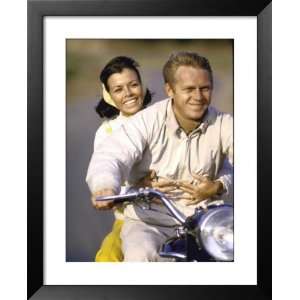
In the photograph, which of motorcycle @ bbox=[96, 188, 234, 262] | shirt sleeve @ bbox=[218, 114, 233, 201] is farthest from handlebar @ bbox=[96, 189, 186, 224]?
shirt sleeve @ bbox=[218, 114, 233, 201]

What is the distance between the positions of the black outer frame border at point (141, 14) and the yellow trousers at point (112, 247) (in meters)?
0.10

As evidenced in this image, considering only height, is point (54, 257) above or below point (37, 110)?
below

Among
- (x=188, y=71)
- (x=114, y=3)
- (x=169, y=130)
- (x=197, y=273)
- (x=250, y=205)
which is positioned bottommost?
(x=197, y=273)

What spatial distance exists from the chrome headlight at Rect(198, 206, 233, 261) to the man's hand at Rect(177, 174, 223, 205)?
3cm

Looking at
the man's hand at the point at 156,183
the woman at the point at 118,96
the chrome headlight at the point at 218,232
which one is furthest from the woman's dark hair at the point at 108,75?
the chrome headlight at the point at 218,232

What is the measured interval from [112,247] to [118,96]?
258 mm

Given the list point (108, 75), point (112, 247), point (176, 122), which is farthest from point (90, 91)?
point (112, 247)

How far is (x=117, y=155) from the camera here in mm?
910

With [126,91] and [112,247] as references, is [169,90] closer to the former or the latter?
[126,91]

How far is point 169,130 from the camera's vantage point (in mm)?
918

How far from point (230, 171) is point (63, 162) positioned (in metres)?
0.29

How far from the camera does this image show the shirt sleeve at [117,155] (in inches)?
35.6
